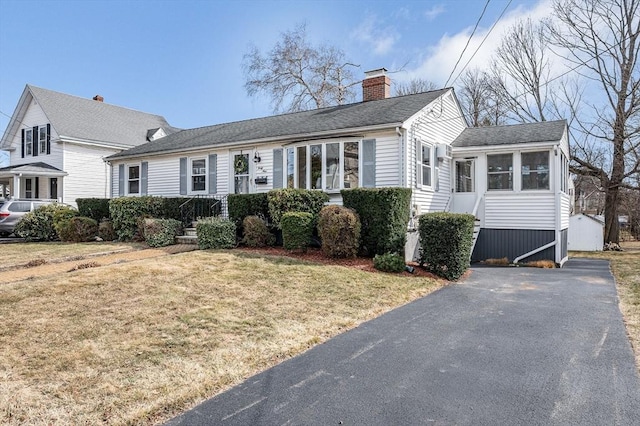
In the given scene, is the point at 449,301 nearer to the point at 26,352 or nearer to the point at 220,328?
the point at 220,328

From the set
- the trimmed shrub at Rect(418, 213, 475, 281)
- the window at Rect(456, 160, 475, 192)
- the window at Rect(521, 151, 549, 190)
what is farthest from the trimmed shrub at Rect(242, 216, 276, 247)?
the window at Rect(521, 151, 549, 190)

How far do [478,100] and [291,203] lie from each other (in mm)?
24744

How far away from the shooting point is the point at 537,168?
1334cm

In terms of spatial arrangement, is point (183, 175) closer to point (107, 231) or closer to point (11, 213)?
Result: point (107, 231)

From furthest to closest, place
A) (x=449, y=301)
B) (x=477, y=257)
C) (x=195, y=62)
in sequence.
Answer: (x=195, y=62), (x=477, y=257), (x=449, y=301)

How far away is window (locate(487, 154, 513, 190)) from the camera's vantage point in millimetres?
13719

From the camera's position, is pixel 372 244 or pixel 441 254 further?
pixel 372 244

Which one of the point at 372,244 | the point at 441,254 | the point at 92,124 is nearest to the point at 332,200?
the point at 372,244

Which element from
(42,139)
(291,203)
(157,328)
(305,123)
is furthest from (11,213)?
(157,328)

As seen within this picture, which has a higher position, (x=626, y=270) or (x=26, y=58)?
(x=26, y=58)

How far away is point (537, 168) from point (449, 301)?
7993 millimetres

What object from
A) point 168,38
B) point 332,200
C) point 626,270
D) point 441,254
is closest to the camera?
point 441,254

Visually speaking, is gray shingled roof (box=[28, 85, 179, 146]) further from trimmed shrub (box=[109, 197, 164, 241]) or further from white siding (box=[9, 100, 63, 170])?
trimmed shrub (box=[109, 197, 164, 241])

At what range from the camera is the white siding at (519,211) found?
1311 cm
